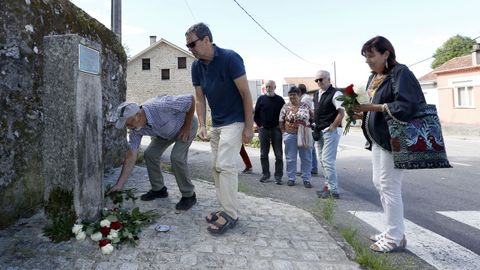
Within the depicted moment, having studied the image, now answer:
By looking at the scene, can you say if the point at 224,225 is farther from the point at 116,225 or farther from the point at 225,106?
the point at 225,106

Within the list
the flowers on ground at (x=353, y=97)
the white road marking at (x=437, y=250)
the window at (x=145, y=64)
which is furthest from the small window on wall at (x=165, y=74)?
the flowers on ground at (x=353, y=97)

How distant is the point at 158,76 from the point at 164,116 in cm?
3072

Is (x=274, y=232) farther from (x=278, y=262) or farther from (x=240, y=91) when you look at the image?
(x=240, y=91)

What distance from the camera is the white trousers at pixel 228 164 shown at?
3.35m

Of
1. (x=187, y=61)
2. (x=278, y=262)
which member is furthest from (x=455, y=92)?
(x=278, y=262)

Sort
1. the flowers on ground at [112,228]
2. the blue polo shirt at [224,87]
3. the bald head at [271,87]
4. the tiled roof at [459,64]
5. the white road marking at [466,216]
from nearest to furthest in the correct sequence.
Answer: the flowers on ground at [112,228], the blue polo shirt at [224,87], the white road marking at [466,216], the bald head at [271,87], the tiled roof at [459,64]

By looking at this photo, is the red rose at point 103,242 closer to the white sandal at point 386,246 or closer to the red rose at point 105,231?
the red rose at point 105,231

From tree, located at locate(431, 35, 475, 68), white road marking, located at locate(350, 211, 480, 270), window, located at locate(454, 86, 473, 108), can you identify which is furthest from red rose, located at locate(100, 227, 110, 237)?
tree, located at locate(431, 35, 475, 68)

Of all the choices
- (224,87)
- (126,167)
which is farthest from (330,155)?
(126,167)

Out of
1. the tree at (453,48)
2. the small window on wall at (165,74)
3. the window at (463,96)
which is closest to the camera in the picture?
the window at (463,96)

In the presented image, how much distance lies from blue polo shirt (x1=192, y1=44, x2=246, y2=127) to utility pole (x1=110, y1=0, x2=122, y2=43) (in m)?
5.62

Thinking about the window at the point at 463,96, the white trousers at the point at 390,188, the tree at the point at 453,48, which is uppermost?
the tree at the point at 453,48

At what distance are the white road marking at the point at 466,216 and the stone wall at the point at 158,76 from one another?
2969 cm

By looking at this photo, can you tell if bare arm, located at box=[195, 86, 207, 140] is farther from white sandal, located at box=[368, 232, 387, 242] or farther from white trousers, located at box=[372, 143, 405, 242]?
white sandal, located at box=[368, 232, 387, 242]
